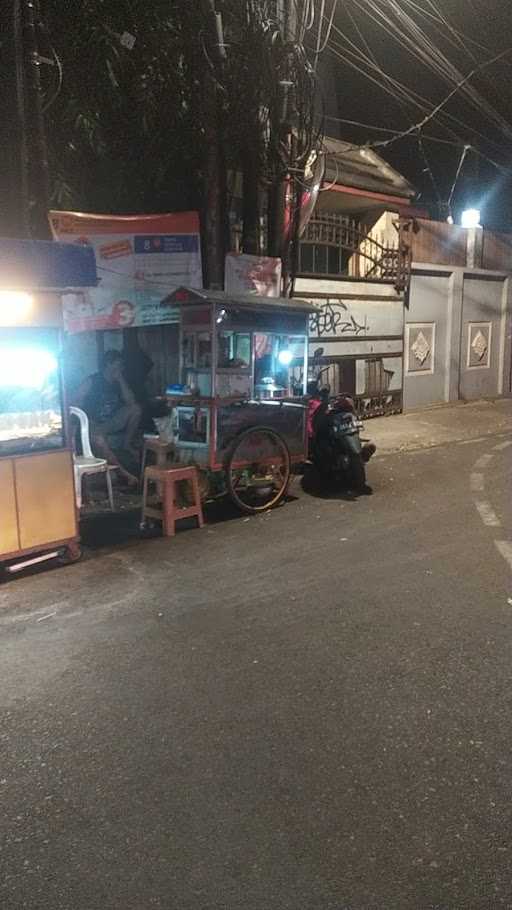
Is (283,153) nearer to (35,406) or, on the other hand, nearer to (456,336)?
(35,406)

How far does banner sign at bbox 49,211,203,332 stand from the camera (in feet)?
29.6

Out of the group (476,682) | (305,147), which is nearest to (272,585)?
(476,682)

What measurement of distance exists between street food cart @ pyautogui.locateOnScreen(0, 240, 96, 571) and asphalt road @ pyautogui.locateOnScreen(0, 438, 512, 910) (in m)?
0.38

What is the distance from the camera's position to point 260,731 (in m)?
3.45

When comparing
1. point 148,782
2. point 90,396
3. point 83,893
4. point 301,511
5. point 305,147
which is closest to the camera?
point 83,893

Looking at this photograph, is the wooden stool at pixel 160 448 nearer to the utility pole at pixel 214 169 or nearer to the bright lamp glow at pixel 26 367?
the bright lamp glow at pixel 26 367

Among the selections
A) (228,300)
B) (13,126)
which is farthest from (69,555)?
(13,126)

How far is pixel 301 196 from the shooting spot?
11633 millimetres

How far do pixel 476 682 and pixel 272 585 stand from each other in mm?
1974

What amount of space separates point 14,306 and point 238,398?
2.69 meters

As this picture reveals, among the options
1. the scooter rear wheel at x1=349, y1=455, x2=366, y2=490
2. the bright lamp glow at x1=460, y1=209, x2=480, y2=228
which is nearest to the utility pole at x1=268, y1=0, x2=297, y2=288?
the scooter rear wheel at x1=349, y1=455, x2=366, y2=490

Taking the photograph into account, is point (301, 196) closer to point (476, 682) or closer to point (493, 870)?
point (476, 682)

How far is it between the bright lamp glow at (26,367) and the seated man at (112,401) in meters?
3.42

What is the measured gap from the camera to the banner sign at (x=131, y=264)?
9008mm
